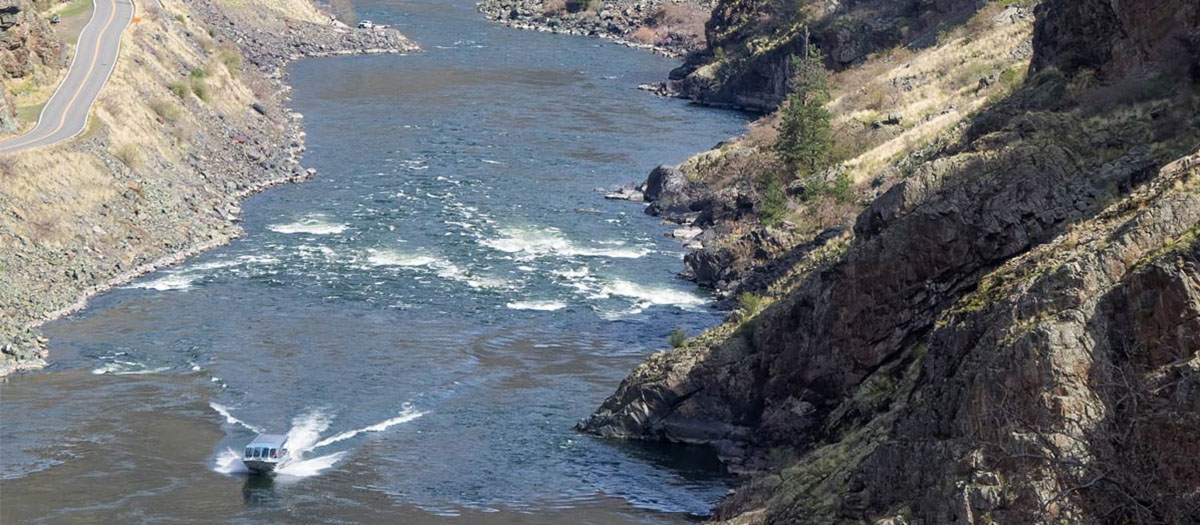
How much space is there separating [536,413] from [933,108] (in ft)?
137

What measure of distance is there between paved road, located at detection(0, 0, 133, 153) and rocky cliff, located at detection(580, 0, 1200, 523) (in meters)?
43.7

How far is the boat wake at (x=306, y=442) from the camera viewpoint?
49.6 m

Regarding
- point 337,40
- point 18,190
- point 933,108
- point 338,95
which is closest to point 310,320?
point 18,190

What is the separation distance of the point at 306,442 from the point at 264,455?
3127 mm

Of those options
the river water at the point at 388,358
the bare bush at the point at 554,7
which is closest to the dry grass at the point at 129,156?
the river water at the point at 388,358

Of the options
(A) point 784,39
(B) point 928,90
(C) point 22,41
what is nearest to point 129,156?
(C) point 22,41

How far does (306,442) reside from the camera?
170ft

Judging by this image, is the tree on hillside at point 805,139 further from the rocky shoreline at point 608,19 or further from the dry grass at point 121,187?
the rocky shoreline at point 608,19

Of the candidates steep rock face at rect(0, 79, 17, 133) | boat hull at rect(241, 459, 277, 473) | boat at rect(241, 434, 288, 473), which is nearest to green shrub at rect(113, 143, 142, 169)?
steep rock face at rect(0, 79, 17, 133)

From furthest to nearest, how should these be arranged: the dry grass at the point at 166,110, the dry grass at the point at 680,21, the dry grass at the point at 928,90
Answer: the dry grass at the point at 680,21 → the dry grass at the point at 166,110 → the dry grass at the point at 928,90

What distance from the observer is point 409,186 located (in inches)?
3625

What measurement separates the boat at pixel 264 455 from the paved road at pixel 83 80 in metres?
36.7

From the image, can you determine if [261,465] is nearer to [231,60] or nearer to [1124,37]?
[1124,37]

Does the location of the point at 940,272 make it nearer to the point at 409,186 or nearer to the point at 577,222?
the point at 577,222
